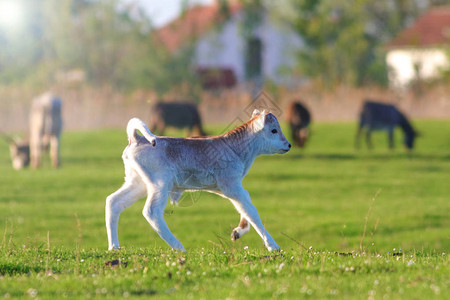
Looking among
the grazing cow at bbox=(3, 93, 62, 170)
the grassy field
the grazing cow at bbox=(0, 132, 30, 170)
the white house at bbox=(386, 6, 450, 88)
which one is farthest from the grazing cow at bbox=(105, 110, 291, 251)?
the white house at bbox=(386, 6, 450, 88)

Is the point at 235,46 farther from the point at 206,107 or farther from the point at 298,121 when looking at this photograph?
the point at 298,121

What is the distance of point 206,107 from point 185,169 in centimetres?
4050

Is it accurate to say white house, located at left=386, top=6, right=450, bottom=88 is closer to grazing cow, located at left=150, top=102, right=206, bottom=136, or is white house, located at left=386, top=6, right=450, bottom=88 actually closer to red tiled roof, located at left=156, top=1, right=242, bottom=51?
red tiled roof, located at left=156, top=1, right=242, bottom=51

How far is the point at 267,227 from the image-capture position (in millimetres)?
19688

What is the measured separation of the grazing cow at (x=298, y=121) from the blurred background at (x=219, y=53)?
1124 centimetres

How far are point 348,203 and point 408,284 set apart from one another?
56.0ft

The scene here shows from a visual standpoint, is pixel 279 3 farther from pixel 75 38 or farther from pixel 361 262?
pixel 361 262

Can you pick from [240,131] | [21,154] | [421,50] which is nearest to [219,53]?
[421,50]

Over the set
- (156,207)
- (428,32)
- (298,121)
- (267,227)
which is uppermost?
(428,32)

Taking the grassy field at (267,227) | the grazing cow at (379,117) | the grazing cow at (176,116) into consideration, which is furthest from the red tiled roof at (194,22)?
the grazing cow at (379,117)

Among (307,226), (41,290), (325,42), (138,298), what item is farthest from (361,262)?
(325,42)

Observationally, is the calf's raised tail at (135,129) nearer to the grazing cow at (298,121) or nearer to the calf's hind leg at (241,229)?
A: the calf's hind leg at (241,229)

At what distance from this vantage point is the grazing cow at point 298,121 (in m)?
38.2

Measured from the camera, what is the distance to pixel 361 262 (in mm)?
8578
